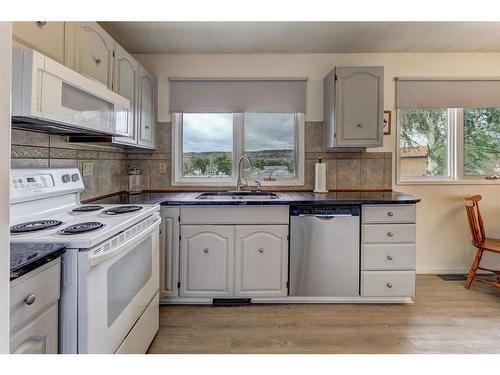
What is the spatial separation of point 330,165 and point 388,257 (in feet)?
3.38

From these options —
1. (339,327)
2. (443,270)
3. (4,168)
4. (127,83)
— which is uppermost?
(127,83)

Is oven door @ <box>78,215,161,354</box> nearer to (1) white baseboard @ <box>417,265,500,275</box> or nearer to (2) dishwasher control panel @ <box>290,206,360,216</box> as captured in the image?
(2) dishwasher control panel @ <box>290,206,360,216</box>

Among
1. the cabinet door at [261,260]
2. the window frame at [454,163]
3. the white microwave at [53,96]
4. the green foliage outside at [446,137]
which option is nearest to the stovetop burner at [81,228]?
the white microwave at [53,96]

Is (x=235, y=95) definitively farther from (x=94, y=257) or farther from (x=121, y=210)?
(x=94, y=257)

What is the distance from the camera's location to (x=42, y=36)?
1316mm

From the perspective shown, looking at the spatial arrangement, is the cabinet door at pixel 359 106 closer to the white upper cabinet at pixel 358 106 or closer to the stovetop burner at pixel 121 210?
the white upper cabinet at pixel 358 106

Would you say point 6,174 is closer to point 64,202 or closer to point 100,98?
point 100,98

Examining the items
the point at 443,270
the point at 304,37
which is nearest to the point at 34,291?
the point at 304,37

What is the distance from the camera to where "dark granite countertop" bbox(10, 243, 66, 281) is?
85cm

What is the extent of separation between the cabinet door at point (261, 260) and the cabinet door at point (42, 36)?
154 cm
